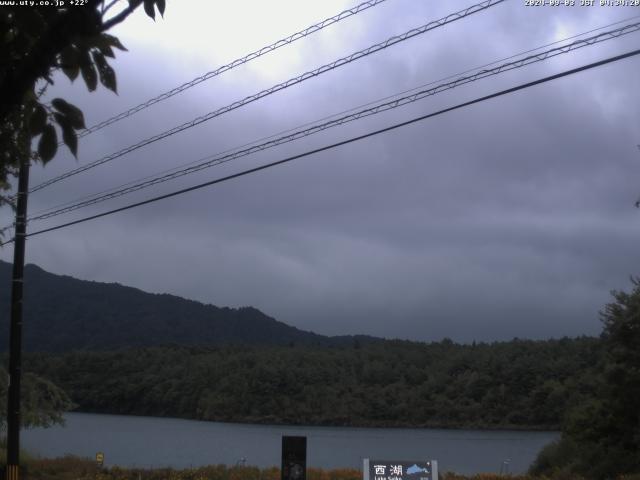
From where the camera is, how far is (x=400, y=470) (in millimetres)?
13148

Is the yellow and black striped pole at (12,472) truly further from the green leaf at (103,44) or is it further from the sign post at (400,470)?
the green leaf at (103,44)

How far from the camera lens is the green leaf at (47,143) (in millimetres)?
3516

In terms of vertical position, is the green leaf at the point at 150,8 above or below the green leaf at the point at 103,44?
above

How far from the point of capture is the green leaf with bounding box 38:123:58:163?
11.5ft

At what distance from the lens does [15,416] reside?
17984 mm

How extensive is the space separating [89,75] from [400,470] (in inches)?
424

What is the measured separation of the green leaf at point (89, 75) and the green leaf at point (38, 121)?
0.77 feet

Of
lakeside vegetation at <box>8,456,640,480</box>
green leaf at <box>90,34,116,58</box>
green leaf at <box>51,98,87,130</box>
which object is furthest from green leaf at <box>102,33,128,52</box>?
lakeside vegetation at <box>8,456,640,480</box>

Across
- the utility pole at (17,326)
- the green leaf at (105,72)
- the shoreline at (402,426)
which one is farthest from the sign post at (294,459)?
the shoreline at (402,426)

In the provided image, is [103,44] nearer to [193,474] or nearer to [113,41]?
[113,41]

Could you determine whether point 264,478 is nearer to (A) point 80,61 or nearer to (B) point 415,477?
(B) point 415,477

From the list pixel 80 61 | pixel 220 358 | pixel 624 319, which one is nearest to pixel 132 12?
pixel 80 61

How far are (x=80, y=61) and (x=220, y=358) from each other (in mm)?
60086

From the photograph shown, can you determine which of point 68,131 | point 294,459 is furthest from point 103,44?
point 294,459
